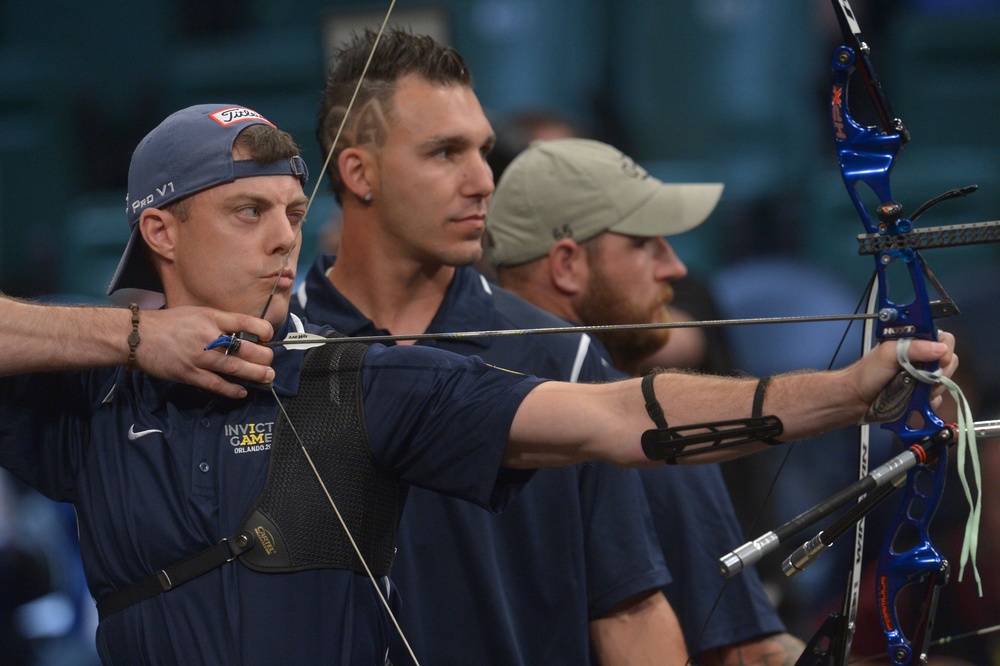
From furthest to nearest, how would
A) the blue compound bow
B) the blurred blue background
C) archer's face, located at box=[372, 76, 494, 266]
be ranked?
the blurred blue background
archer's face, located at box=[372, 76, 494, 266]
the blue compound bow

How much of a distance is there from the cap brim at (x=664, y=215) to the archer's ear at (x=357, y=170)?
1.72 feet

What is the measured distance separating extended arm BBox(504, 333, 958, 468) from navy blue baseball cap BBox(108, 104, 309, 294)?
1.62 feet

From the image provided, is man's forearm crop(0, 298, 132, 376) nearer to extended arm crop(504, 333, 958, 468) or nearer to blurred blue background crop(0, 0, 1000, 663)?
extended arm crop(504, 333, 958, 468)

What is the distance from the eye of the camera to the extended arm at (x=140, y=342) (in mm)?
1552

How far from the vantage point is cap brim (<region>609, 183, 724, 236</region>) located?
253 centimetres

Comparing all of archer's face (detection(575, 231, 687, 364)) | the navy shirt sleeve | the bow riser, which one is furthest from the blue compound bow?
archer's face (detection(575, 231, 687, 364))

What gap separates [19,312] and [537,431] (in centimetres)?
69

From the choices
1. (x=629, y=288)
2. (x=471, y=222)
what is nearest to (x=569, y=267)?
(x=629, y=288)

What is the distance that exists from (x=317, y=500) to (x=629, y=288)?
3.63 feet

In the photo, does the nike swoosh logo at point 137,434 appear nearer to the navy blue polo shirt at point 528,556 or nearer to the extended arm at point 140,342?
the extended arm at point 140,342

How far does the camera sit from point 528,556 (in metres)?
2.04

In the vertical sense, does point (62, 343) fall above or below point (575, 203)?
above

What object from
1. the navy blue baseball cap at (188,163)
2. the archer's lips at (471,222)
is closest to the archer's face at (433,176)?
the archer's lips at (471,222)

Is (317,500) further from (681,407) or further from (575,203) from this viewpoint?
(575,203)
